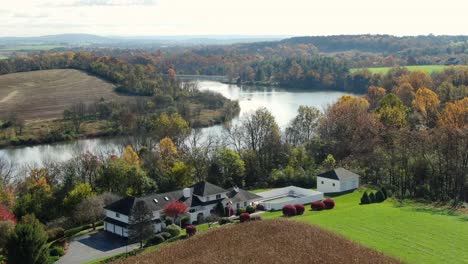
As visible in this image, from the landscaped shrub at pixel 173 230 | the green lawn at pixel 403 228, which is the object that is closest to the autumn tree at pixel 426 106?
the green lawn at pixel 403 228

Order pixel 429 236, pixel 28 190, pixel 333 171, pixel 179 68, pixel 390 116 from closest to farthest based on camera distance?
pixel 429 236 → pixel 28 190 → pixel 333 171 → pixel 390 116 → pixel 179 68

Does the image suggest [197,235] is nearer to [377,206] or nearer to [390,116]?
[377,206]

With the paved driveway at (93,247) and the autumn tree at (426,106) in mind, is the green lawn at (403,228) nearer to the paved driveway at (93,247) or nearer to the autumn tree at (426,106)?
the paved driveway at (93,247)

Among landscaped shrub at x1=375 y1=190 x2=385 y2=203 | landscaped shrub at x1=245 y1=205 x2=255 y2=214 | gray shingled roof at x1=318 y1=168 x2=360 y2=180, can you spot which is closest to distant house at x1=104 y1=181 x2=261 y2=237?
landscaped shrub at x1=245 y1=205 x2=255 y2=214

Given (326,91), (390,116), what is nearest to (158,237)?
(390,116)

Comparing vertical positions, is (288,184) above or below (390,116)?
below

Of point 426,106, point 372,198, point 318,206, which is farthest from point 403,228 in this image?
point 426,106

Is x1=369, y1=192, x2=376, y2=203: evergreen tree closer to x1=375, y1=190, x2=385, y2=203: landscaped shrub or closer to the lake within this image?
x1=375, y1=190, x2=385, y2=203: landscaped shrub
